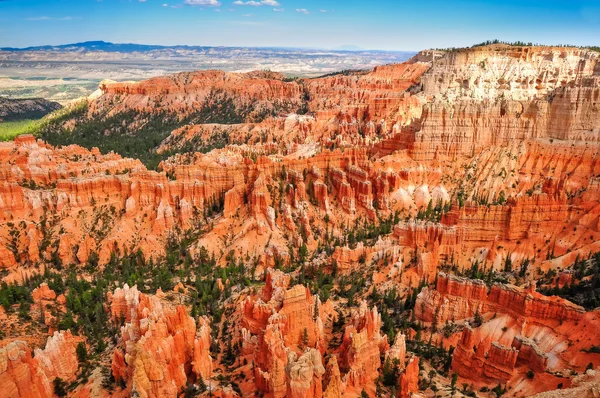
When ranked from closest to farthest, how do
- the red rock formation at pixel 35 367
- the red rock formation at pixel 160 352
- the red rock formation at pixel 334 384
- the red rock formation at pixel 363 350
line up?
the red rock formation at pixel 334 384 < the red rock formation at pixel 160 352 < the red rock formation at pixel 35 367 < the red rock formation at pixel 363 350

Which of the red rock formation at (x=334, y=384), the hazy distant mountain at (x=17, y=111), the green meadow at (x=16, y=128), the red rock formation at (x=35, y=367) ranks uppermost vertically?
the hazy distant mountain at (x=17, y=111)

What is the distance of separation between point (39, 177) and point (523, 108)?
68.5m

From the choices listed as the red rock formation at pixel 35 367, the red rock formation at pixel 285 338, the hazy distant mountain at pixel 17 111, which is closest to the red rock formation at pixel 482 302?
the red rock formation at pixel 285 338

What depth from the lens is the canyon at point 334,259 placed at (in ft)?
101

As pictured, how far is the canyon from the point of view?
101 feet

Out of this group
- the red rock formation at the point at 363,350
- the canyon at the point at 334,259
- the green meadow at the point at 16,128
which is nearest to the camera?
the red rock formation at the point at 363,350

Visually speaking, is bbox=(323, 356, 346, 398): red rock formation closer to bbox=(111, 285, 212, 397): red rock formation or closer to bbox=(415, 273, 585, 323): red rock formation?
bbox=(111, 285, 212, 397): red rock formation

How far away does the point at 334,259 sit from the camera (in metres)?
49.9

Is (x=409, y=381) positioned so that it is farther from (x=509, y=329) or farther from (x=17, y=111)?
(x=17, y=111)

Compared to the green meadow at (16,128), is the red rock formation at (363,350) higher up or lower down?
lower down

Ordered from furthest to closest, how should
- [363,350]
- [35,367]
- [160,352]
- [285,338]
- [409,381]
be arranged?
[285,338] → [363,350] → [35,367] → [160,352] → [409,381]

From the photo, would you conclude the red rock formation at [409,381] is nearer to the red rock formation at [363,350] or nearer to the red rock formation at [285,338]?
the red rock formation at [363,350]

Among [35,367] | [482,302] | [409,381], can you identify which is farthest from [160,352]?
[482,302]

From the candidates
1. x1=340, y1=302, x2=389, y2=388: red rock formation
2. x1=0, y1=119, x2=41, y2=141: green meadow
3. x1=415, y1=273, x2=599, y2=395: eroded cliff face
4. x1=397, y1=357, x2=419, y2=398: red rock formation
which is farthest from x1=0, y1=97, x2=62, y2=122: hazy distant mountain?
x1=397, y1=357, x2=419, y2=398: red rock formation
